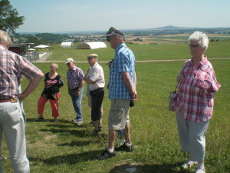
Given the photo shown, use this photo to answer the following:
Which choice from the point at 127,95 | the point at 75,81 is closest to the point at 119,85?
the point at 127,95

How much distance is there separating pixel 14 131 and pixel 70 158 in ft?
4.73

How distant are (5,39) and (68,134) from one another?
303 cm

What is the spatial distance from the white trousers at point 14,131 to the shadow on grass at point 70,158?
0.93 m

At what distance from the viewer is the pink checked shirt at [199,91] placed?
305 centimetres

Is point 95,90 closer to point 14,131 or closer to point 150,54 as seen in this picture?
point 14,131

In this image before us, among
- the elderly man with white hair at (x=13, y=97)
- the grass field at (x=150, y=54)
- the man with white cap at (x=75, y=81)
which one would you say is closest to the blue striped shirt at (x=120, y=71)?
the elderly man with white hair at (x=13, y=97)

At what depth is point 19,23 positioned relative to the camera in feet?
196

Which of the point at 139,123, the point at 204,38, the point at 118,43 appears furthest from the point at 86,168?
the point at 139,123

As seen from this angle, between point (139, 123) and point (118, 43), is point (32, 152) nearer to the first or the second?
point (118, 43)

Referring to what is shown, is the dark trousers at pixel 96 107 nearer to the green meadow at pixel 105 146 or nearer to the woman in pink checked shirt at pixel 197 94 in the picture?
the green meadow at pixel 105 146

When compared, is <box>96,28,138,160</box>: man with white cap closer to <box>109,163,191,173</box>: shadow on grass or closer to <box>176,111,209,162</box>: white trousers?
<box>109,163,191,173</box>: shadow on grass

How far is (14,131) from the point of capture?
9.04ft

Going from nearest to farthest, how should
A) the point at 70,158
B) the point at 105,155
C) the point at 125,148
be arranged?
the point at 105,155
the point at 70,158
the point at 125,148

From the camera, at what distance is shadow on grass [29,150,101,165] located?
385 cm
